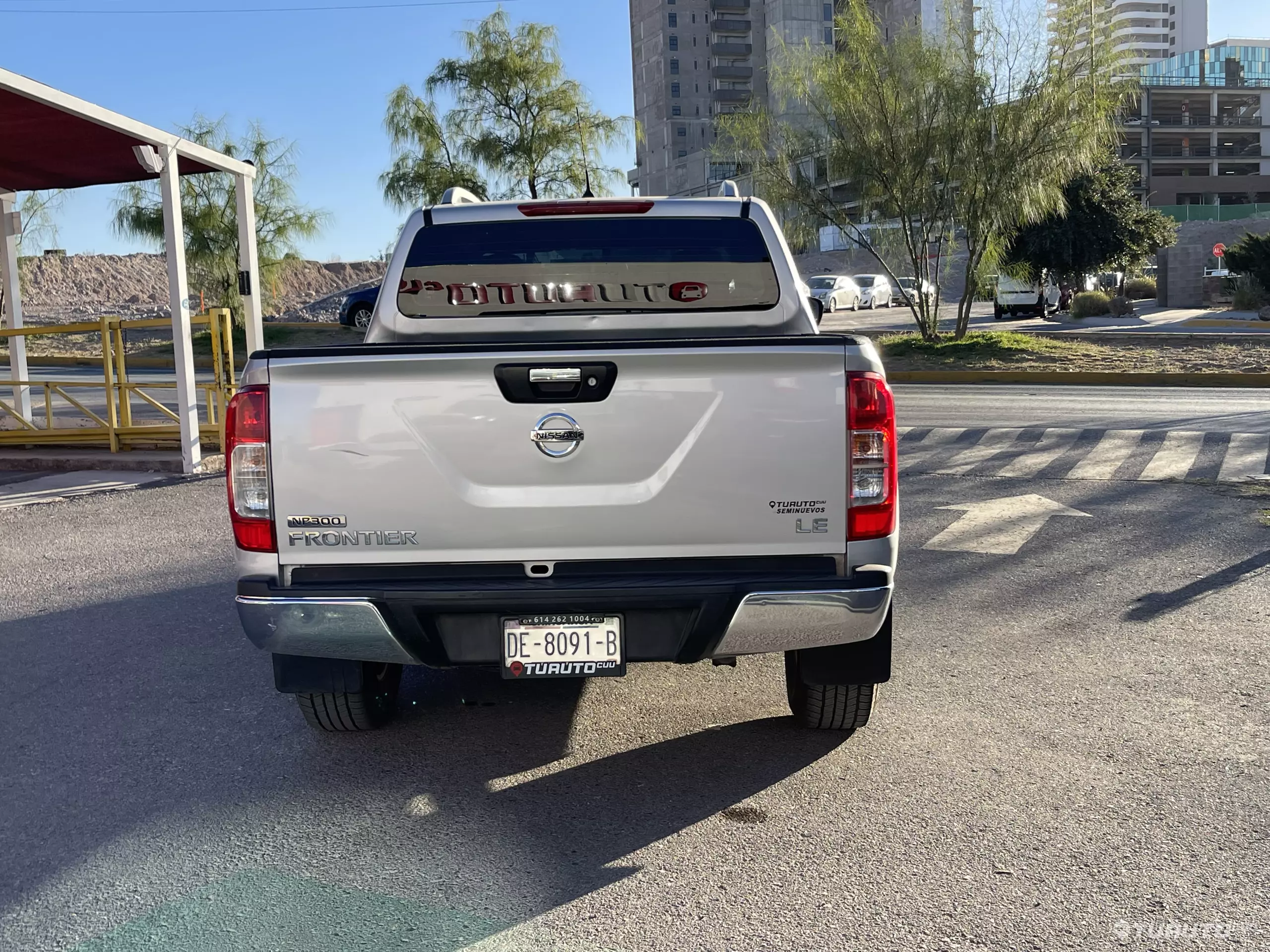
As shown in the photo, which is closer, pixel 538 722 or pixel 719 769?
pixel 719 769

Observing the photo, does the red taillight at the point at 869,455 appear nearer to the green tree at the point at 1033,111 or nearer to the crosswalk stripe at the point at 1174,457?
the crosswalk stripe at the point at 1174,457

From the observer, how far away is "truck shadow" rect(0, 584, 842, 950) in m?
3.34

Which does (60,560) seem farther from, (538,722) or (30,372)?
(30,372)

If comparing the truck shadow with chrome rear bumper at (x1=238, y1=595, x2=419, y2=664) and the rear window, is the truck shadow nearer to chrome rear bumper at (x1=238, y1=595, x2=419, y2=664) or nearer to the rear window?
chrome rear bumper at (x1=238, y1=595, x2=419, y2=664)

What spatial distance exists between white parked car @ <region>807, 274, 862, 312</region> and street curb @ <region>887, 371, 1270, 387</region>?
2105 centimetres

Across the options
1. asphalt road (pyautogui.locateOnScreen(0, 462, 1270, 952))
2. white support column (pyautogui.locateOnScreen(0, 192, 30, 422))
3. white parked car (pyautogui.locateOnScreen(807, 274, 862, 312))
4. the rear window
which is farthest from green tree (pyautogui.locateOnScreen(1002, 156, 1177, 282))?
the rear window

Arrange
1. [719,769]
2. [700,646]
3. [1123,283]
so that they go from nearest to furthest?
[700,646]
[719,769]
[1123,283]

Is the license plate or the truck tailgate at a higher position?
the truck tailgate

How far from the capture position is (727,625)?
12.4ft

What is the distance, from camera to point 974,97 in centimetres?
2189

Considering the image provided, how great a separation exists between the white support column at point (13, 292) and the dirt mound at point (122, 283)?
168ft

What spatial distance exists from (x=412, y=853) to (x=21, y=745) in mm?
1896

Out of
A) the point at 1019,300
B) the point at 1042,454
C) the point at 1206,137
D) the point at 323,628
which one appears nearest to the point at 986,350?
the point at 1042,454

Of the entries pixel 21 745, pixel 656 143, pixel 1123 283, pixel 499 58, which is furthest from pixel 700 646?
pixel 656 143
